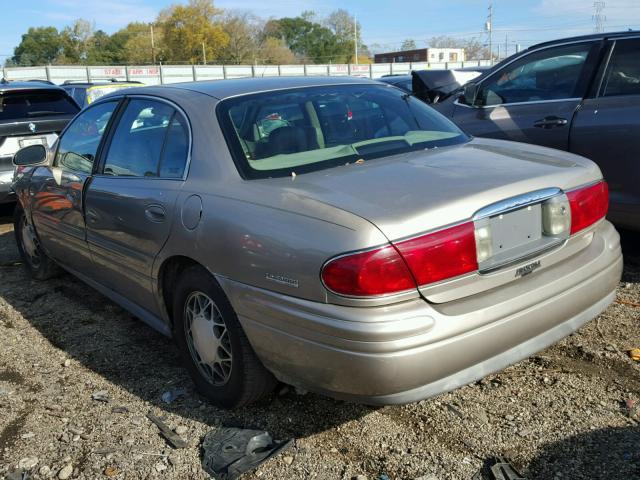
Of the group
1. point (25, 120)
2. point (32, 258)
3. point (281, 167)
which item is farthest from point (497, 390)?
point (25, 120)

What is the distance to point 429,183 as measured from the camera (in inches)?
101

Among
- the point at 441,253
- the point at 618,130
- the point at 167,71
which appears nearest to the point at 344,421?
the point at 441,253

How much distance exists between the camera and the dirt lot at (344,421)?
260 cm

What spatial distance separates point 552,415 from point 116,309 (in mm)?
3169

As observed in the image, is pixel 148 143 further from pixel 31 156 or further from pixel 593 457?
pixel 593 457

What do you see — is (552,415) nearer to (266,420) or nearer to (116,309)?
(266,420)

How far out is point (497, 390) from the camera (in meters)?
3.10

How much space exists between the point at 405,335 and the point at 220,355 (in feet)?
3.61

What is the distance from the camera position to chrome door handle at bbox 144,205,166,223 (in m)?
3.10

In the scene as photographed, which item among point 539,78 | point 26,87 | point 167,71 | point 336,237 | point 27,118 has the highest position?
point 167,71

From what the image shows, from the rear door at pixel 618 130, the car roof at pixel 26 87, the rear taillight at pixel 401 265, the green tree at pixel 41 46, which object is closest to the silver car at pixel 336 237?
the rear taillight at pixel 401 265

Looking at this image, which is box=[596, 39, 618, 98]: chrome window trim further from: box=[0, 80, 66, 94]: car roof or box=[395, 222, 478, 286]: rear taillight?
box=[0, 80, 66, 94]: car roof

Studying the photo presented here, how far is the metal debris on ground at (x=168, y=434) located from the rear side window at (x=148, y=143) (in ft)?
3.97

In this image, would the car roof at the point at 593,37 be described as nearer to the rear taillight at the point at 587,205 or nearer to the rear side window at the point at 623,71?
the rear side window at the point at 623,71
